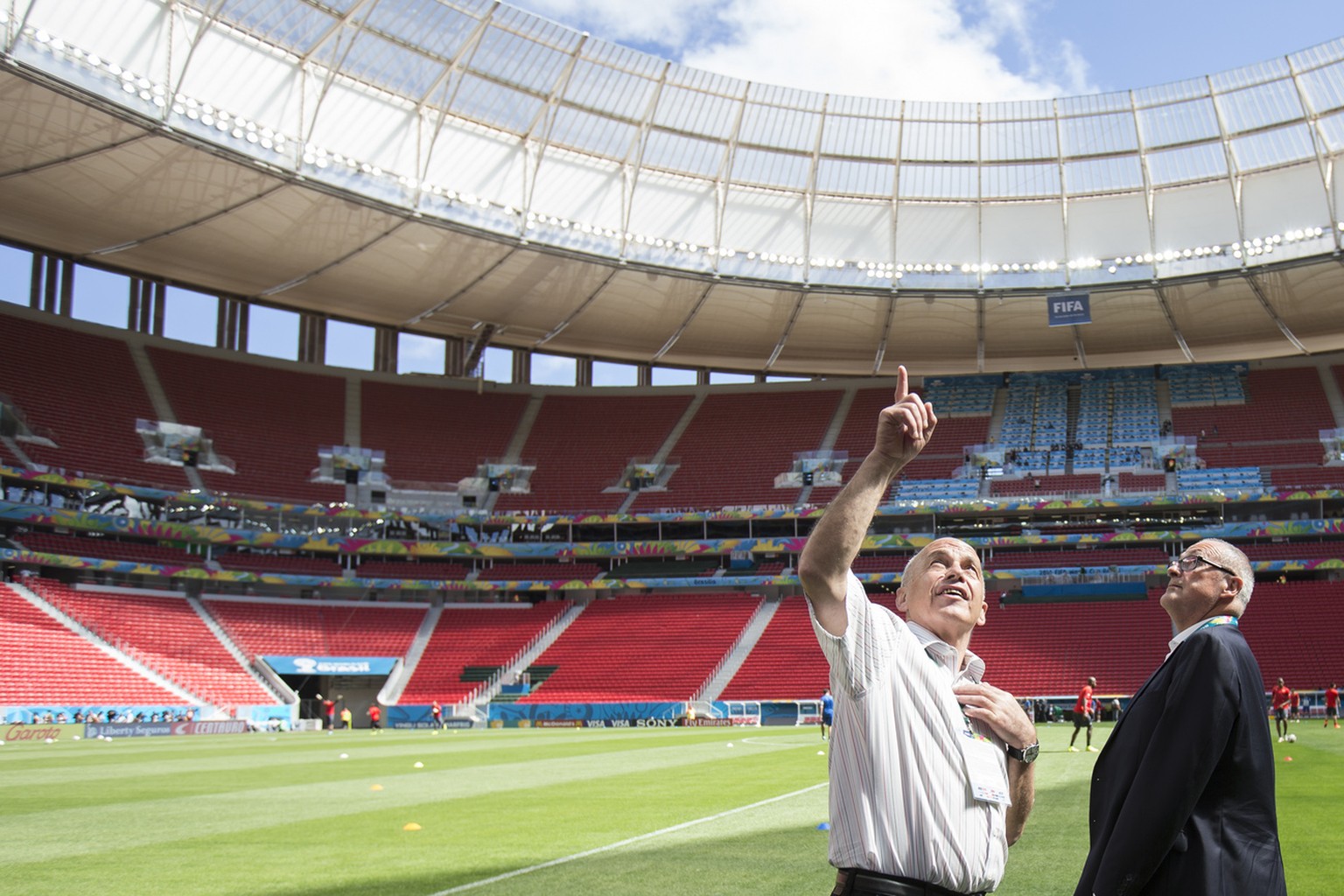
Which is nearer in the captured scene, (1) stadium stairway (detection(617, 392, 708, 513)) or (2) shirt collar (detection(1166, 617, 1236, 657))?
(2) shirt collar (detection(1166, 617, 1236, 657))

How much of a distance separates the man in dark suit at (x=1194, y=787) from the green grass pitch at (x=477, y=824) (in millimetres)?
4688

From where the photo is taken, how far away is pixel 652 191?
46.4m

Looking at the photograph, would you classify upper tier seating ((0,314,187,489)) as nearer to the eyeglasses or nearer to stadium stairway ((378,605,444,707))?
stadium stairway ((378,605,444,707))

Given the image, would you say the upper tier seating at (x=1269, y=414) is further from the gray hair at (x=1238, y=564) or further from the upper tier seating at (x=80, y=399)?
the gray hair at (x=1238, y=564)

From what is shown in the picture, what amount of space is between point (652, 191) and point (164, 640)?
24.3 metres

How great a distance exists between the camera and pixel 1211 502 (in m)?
50.0

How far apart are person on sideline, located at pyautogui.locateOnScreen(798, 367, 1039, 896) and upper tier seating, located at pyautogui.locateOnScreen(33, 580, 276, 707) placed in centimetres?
4115

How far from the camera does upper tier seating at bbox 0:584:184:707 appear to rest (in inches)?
1428

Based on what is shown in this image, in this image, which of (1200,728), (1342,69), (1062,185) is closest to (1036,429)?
(1062,185)

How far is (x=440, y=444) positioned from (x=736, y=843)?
47988 mm

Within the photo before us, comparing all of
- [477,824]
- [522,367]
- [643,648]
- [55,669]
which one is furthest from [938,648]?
[522,367]

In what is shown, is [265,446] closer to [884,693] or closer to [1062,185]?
[1062,185]

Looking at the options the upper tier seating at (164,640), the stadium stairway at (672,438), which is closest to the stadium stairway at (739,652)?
the stadium stairway at (672,438)

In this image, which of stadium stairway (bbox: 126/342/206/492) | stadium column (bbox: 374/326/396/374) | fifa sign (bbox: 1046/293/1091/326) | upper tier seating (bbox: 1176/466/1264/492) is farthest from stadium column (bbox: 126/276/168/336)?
upper tier seating (bbox: 1176/466/1264/492)
